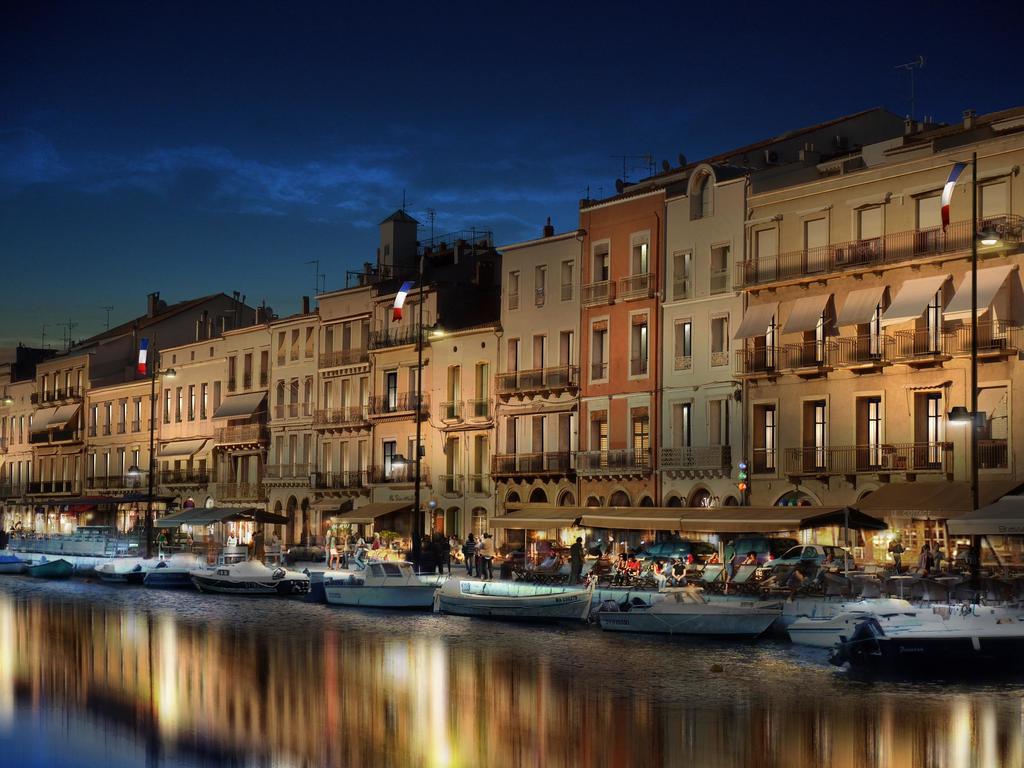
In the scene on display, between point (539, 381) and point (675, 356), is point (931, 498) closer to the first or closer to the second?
point (675, 356)

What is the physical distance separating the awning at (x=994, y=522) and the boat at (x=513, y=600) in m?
10.8

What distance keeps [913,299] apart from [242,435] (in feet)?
158

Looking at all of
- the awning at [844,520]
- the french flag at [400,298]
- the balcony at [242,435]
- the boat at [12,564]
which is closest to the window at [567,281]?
the french flag at [400,298]

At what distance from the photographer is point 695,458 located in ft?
181

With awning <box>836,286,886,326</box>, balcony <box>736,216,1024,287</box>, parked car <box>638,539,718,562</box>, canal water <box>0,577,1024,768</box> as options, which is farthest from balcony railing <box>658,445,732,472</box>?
canal water <box>0,577,1024,768</box>

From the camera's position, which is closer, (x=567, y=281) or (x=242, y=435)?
(x=567, y=281)

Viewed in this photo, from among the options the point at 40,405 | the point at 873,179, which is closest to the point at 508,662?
the point at 873,179

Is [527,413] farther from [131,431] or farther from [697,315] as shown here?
[131,431]

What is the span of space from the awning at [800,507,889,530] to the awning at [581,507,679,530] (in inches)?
236

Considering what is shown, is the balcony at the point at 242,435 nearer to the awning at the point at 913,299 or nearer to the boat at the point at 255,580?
the boat at the point at 255,580

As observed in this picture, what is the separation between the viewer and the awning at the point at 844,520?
142 feet

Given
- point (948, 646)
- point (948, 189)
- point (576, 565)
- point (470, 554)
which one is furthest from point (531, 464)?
point (948, 646)

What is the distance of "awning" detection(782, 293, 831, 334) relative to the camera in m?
50.3

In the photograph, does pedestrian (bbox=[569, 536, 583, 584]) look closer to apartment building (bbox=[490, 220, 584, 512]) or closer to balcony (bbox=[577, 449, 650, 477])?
balcony (bbox=[577, 449, 650, 477])
